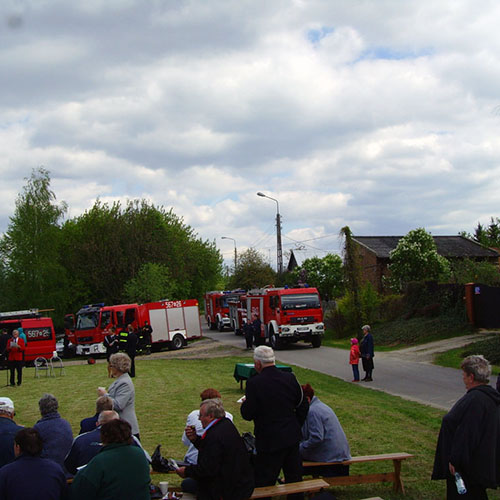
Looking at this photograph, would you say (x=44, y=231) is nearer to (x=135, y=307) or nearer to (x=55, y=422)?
(x=135, y=307)

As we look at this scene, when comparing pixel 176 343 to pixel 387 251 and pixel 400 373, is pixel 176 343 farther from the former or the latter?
pixel 387 251

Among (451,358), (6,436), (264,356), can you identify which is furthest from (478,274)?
(6,436)

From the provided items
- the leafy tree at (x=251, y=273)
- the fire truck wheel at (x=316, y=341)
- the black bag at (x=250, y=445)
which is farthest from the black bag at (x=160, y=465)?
the leafy tree at (x=251, y=273)

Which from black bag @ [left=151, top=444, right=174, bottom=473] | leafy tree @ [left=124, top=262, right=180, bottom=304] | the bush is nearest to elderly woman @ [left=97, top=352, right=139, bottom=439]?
black bag @ [left=151, top=444, right=174, bottom=473]

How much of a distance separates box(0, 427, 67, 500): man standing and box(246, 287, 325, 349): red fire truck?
2468 centimetres

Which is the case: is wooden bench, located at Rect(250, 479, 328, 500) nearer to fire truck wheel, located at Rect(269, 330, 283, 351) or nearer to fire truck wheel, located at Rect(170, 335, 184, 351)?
fire truck wheel, located at Rect(269, 330, 283, 351)

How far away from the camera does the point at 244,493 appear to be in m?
5.39

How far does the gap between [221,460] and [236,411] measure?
7792mm

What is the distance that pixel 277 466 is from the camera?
20.0ft

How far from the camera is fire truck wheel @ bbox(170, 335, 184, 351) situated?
35125 mm

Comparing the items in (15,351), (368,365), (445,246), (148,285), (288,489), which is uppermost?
(445,246)

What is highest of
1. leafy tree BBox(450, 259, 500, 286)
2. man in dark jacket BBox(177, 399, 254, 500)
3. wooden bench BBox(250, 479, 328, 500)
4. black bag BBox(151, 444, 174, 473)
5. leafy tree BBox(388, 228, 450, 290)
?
leafy tree BBox(388, 228, 450, 290)

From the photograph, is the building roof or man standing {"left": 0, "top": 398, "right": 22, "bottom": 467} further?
the building roof

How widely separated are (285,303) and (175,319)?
8492mm
